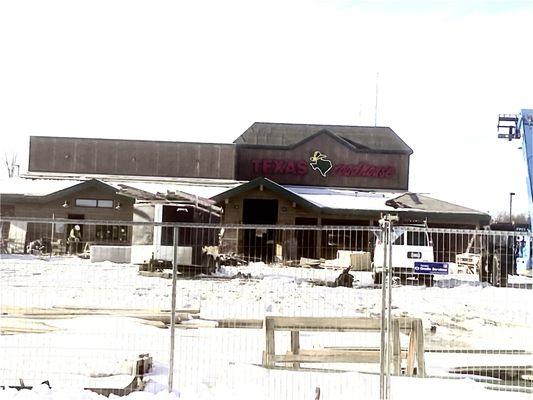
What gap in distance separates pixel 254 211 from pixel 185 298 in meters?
23.1

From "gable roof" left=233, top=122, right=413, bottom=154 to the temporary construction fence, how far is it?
71.9 ft

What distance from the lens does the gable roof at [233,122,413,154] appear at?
51812mm

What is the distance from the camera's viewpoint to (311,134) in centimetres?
5256

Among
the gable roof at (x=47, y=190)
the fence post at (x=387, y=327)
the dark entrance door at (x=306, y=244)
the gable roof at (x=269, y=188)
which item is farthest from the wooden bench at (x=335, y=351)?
the gable roof at (x=47, y=190)

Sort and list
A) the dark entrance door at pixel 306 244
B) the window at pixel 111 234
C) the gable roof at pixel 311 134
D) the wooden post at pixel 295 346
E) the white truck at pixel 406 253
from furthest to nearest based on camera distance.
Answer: the gable roof at pixel 311 134
the window at pixel 111 234
the dark entrance door at pixel 306 244
the white truck at pixel 406 253
the wooden post at pixel 295 346

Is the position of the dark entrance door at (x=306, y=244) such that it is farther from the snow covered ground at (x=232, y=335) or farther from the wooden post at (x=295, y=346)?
the wooden post at (x=295, y=346)

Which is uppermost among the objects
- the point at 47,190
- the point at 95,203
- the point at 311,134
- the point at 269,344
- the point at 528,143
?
the point at 311,134

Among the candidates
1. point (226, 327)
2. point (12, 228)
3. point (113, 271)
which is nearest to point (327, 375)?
point (226, 327)


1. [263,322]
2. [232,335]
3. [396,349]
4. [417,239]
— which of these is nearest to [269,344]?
[396,349]

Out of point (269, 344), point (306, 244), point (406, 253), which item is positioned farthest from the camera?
point (306, 244)

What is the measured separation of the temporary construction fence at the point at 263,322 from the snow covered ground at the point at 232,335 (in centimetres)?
5

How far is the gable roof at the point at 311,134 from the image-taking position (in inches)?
2040

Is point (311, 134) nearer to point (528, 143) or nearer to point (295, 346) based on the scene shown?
point (528, 143)

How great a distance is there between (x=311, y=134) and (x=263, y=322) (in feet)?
131
